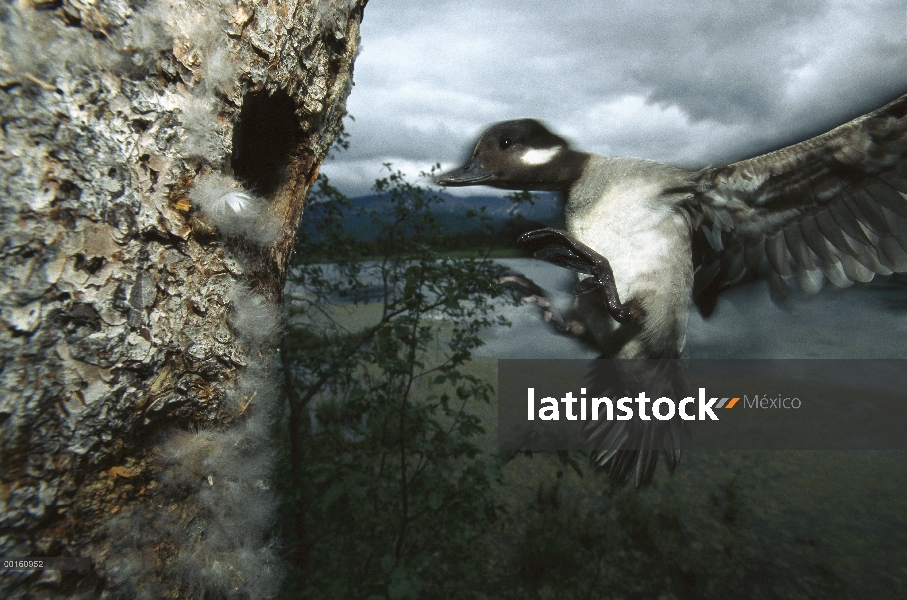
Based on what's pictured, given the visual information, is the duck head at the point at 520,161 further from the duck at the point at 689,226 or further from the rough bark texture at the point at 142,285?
the rough bark texture at the point at 142,285

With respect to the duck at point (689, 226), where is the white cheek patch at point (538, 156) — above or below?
above

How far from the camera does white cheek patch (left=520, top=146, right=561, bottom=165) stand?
128 centimetres

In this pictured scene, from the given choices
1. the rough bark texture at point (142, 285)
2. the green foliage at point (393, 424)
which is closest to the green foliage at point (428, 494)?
the green foliage at point (393, 424)

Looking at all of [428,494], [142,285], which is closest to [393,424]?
[428,494]

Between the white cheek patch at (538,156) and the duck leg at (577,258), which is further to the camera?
the white cheek patch at (538,156)

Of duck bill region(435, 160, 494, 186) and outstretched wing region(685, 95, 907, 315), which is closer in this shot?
outstretched wing region(685, 95, 907, 315)

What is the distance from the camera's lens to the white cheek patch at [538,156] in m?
1.28

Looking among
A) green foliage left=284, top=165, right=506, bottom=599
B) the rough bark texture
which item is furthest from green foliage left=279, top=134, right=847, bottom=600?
the rough bark texture

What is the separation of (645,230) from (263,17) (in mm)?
889

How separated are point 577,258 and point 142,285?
0.82m

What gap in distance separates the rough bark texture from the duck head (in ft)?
1.94

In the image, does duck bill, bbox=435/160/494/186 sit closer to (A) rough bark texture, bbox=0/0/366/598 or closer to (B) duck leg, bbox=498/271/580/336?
(B) duck leg, bbox=498/271/580/336

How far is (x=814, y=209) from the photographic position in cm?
107

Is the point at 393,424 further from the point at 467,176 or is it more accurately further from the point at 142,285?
the point at 142,285
